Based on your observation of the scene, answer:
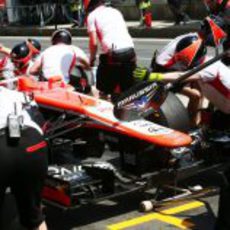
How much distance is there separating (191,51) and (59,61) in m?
1.87

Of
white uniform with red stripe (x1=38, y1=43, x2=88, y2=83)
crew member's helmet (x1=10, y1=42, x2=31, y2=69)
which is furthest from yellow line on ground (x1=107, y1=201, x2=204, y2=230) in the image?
crew member's helmet (x1=10, y1=42, x2=31, y2=69)

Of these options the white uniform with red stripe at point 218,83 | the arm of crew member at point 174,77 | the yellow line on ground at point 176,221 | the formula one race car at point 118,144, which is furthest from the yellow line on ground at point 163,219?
the arm of crew member at point 174,77

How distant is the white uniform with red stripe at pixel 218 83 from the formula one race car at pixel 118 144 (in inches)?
5.3

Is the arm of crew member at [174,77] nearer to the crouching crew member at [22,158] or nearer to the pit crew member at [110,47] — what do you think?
the crouching crew member at [22,158]

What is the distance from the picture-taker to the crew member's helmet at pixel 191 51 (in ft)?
20.9

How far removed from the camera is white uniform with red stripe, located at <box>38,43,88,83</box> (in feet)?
25.2

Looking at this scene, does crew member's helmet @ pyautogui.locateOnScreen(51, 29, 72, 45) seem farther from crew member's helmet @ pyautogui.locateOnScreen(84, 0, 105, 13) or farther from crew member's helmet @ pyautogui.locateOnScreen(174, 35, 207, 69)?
crew member's helmet @ pyautogui.locateOnScreen(174, 35, 207, 69)

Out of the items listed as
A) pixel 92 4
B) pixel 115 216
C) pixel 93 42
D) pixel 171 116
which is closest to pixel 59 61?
pixel 93 42

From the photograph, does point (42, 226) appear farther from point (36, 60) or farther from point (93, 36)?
point (93, 36)

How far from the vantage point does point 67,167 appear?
18.6 feet

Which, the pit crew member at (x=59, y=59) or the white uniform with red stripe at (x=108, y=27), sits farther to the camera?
the white uniform with red stripe at (x=108, y=27)

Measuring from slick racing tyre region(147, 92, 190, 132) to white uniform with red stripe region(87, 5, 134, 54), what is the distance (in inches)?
92.0

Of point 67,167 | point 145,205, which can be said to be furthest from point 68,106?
point 145,205

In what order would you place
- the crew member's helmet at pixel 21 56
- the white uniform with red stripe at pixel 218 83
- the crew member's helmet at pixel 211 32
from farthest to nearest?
the crew member's helmet at pixel 21 56 → the crew member's helmet at pixel 211 32 → the white uniform with red stripe at pixel 218 83
